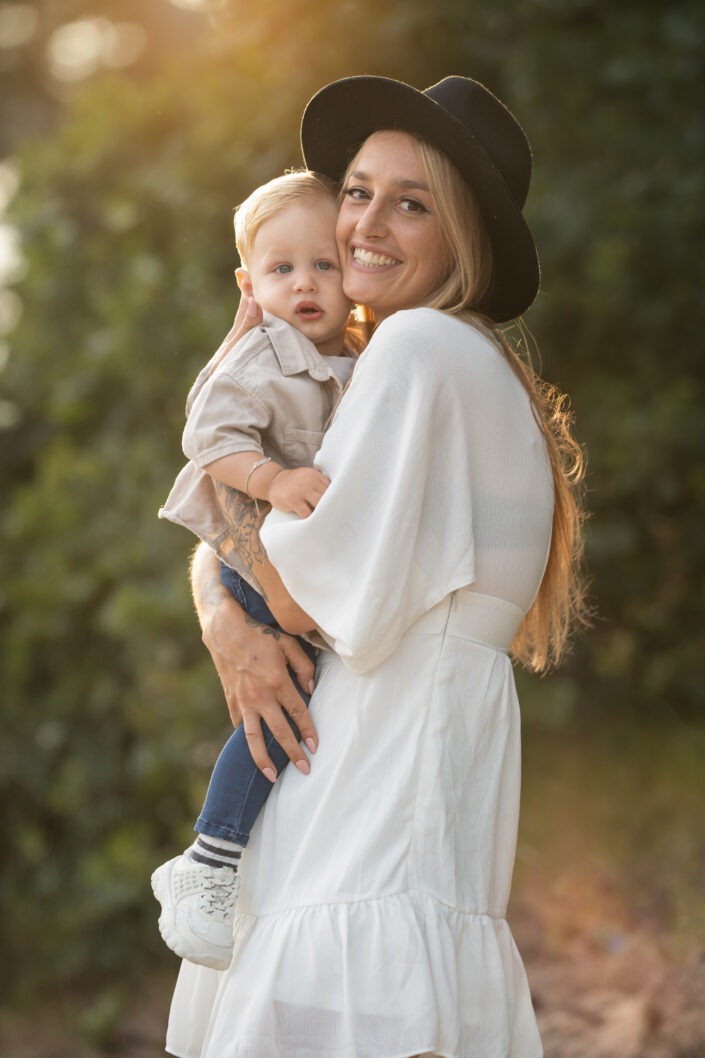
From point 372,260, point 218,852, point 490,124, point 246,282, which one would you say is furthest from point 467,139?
point 218,852

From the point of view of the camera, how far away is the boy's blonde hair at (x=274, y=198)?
2283 millimetres

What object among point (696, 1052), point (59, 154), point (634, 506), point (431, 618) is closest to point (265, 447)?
point (431, 618)

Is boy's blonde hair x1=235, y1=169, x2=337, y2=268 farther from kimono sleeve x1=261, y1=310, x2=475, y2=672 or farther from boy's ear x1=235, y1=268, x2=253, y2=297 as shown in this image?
kimono sleeve x1=261, y1=310, x2=475, y2=672

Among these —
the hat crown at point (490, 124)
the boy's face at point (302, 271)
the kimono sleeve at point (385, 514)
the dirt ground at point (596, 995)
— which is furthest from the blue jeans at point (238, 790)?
the dirt ground at point (596, 995)

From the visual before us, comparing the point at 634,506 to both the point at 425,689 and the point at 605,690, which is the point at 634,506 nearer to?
the point at 605,690

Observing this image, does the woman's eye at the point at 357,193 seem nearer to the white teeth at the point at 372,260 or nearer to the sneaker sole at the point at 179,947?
the white teeth at the point at 372,260

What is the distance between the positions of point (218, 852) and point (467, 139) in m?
1.26

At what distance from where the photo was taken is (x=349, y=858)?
188 centimetres

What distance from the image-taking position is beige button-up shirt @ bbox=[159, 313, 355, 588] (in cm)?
208

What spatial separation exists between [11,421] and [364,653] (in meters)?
5.41

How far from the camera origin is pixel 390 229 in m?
2.19

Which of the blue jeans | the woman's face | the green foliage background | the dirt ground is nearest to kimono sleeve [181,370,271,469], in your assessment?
the woman's face

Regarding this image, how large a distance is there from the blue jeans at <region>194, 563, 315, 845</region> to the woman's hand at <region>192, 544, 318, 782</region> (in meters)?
0.02

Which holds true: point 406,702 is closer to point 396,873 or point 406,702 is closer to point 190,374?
point 396,873
